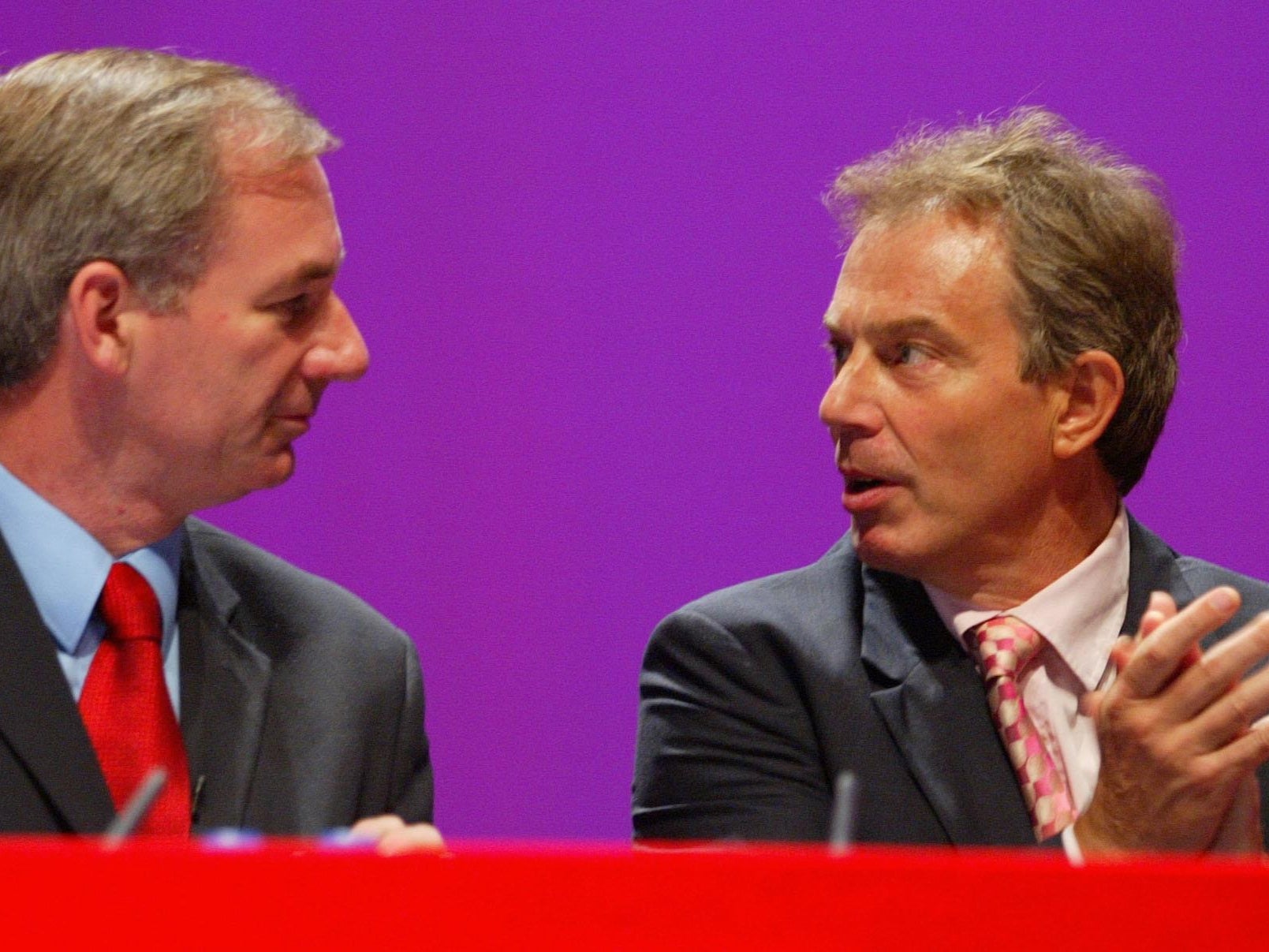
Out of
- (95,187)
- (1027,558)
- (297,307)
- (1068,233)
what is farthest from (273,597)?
(1068,233)

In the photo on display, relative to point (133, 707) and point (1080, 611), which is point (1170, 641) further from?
point (133, 707)

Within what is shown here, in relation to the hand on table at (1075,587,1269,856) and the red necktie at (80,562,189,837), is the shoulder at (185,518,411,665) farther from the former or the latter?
the hand on table at (1075,587,1269,856)

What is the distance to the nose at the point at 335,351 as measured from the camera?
1.66 meters

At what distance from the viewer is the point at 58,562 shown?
1.54 metres

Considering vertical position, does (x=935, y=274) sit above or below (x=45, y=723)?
above

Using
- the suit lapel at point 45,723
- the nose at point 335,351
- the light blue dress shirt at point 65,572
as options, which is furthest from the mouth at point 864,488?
the suit lapel at point 45,723

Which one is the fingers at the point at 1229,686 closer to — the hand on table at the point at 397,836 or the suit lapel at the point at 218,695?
the hand on table at the point at 397,836

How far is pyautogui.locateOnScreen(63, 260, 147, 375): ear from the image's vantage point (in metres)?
1.55

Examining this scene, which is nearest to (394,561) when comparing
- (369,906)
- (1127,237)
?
(1127,237)

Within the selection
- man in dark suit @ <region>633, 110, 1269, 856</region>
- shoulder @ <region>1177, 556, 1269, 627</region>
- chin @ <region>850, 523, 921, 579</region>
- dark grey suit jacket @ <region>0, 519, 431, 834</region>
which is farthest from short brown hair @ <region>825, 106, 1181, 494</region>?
dark grey suit jacket @ <region>0, 519, 431, 834</region>

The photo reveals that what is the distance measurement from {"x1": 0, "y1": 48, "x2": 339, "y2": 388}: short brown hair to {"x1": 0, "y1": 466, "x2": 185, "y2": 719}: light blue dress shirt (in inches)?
4.6

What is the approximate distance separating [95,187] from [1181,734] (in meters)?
1.01

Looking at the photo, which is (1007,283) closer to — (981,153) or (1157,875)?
(981,153)

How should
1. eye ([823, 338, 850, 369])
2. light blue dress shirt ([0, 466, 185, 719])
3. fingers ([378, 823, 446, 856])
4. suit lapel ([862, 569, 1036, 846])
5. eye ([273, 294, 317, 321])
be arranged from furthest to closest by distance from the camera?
1. eye ([823, 338, 850, 369])
2. suit lapel ([862, 569, 1036, 846])
3. eye ([273, 294, 317, 321])
4. light blue dress shirt ([0, 466, 185, 719])
5. fingers ([378, 823, 446, 856])
